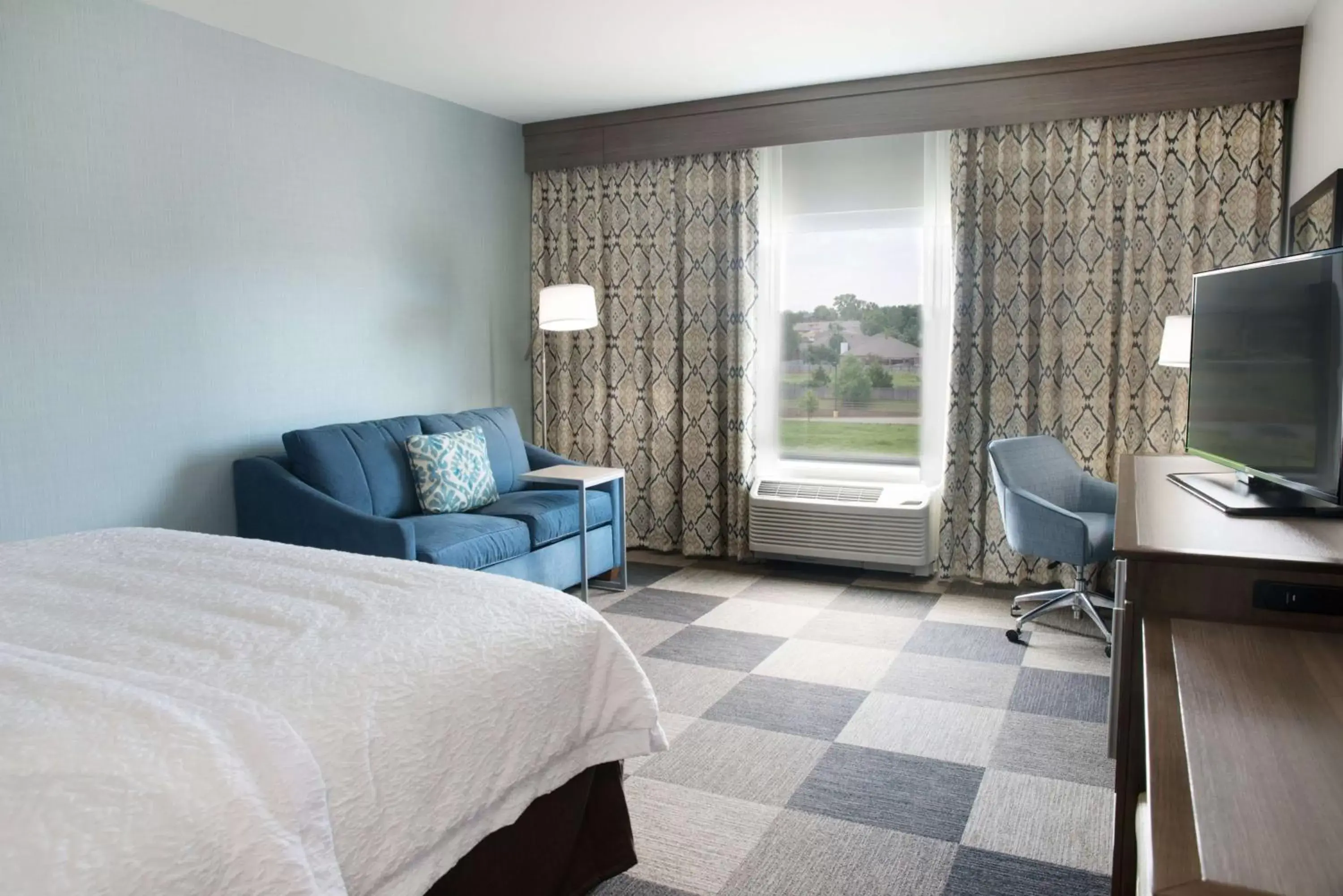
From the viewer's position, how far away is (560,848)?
2002 mm

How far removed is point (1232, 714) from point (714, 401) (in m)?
4.37

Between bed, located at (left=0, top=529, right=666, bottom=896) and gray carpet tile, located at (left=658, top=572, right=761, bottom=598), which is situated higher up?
bed, located at (left=0, top=529, right=666, bottom=896)

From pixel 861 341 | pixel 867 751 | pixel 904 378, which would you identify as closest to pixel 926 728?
pixel 867 751

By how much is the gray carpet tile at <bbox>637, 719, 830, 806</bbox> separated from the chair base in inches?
59.2

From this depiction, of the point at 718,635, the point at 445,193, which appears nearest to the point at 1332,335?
the point at 718,635

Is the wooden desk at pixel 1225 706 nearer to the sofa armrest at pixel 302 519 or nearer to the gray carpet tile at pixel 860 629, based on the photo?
the gray carpet tile at pixel 860 629

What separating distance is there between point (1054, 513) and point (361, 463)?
9.74ft

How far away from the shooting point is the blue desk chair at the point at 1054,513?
3875 mm

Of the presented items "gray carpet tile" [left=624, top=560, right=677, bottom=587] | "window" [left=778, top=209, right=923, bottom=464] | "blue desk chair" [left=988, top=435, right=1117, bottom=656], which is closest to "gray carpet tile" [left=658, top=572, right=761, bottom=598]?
"gray carpet tile" [left=624, top=560, right=677, bottom=587]

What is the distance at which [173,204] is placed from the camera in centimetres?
381

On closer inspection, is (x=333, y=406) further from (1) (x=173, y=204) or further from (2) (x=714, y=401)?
(2) (x=714, y=401)

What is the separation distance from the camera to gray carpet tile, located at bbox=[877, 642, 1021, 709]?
340 cm

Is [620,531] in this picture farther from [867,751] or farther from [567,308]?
[867,751]

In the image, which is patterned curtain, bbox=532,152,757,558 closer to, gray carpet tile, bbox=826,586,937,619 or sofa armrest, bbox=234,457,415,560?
gray carpet tile, bbox=826,586,937,619
